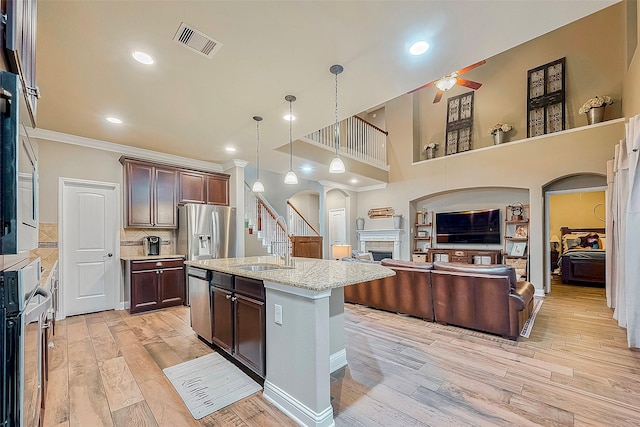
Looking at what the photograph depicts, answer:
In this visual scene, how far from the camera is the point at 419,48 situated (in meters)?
2.38

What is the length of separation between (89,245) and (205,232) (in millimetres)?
1691

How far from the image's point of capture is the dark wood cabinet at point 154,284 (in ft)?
14.4

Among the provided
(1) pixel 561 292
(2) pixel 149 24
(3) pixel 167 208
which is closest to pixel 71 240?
(3) pixel 167 208

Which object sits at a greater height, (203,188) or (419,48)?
(419,48)

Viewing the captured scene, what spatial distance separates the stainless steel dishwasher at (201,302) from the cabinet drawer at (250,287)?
29.0 inches

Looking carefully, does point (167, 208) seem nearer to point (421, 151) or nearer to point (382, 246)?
point (382, 246)

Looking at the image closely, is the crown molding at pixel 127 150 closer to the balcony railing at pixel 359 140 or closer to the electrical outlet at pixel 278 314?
the balcony railing at pixel 359 140

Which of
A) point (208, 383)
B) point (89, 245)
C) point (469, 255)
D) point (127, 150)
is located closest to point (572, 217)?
point (469, 255)

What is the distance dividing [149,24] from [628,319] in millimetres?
5346

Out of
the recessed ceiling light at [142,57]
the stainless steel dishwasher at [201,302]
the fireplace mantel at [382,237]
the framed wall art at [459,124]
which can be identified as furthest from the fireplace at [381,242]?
the recessed ceiling light at [142,57]

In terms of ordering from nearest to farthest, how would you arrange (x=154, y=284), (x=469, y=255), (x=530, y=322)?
1. (x=530, y=322)
2. (x=154, y=284)
3. (x=469, y=255)

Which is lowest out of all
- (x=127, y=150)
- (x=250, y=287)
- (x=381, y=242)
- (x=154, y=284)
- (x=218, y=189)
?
(x=154, y=284)

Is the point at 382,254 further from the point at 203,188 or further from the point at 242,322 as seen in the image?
the point at 242,322

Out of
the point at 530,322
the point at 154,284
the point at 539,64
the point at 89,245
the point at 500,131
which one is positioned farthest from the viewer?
the point at 500,131
